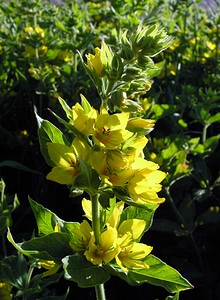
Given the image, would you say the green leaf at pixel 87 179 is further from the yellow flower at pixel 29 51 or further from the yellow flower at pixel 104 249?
the yellow flower at pixel 29 51

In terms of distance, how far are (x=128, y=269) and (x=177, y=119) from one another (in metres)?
1.32

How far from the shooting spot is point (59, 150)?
101 cm

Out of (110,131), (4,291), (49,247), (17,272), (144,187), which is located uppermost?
(110,131)

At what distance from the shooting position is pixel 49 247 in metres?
1.07

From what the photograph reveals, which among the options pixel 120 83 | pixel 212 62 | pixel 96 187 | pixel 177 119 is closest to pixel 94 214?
pixel 96 187

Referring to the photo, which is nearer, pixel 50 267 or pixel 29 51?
pixel 50 267

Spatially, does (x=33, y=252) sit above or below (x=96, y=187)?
below

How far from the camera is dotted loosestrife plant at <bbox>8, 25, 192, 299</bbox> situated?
0.99 m

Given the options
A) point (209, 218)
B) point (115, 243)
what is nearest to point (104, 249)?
point (115, 243)

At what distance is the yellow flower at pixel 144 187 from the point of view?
1.00m

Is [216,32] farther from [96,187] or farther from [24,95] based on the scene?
[96,187]

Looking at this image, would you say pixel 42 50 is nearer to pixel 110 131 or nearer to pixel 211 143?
pixel 211 143

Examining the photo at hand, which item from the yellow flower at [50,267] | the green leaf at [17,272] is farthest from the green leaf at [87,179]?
the green leaf at [17,272]

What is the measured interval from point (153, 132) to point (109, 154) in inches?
58.7
